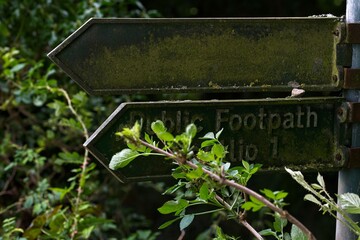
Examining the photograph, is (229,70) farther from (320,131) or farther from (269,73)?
(320,131)

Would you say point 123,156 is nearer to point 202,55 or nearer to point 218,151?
point 218,151

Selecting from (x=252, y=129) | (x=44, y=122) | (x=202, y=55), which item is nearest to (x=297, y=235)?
(x=252, y=129)

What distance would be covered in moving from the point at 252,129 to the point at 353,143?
0.25 m

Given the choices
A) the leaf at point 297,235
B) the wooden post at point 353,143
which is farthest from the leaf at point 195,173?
the wooden post at point 353,143

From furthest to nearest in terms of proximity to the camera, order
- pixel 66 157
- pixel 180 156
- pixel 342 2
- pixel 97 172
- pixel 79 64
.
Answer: pixel 342 2 < pixel 97 172 < pixel 66 157 < pixel 79 64 < pixel 180 156

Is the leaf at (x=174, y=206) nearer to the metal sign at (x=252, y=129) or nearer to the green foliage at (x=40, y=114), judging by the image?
the metal sign at (x=252, y=129)

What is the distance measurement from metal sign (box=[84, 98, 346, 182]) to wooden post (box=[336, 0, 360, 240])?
29 millimetres

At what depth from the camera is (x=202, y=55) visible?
1.65m

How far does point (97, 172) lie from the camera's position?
285cm

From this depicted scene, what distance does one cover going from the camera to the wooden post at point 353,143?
168 cm

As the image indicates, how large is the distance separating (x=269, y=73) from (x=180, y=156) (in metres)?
0.54

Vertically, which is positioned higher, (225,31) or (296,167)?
(225,31)

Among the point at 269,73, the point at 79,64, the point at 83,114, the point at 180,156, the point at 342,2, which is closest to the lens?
the point at 180,156

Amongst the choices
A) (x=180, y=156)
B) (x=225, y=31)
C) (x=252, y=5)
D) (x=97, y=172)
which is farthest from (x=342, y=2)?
(x=180, y=156)
